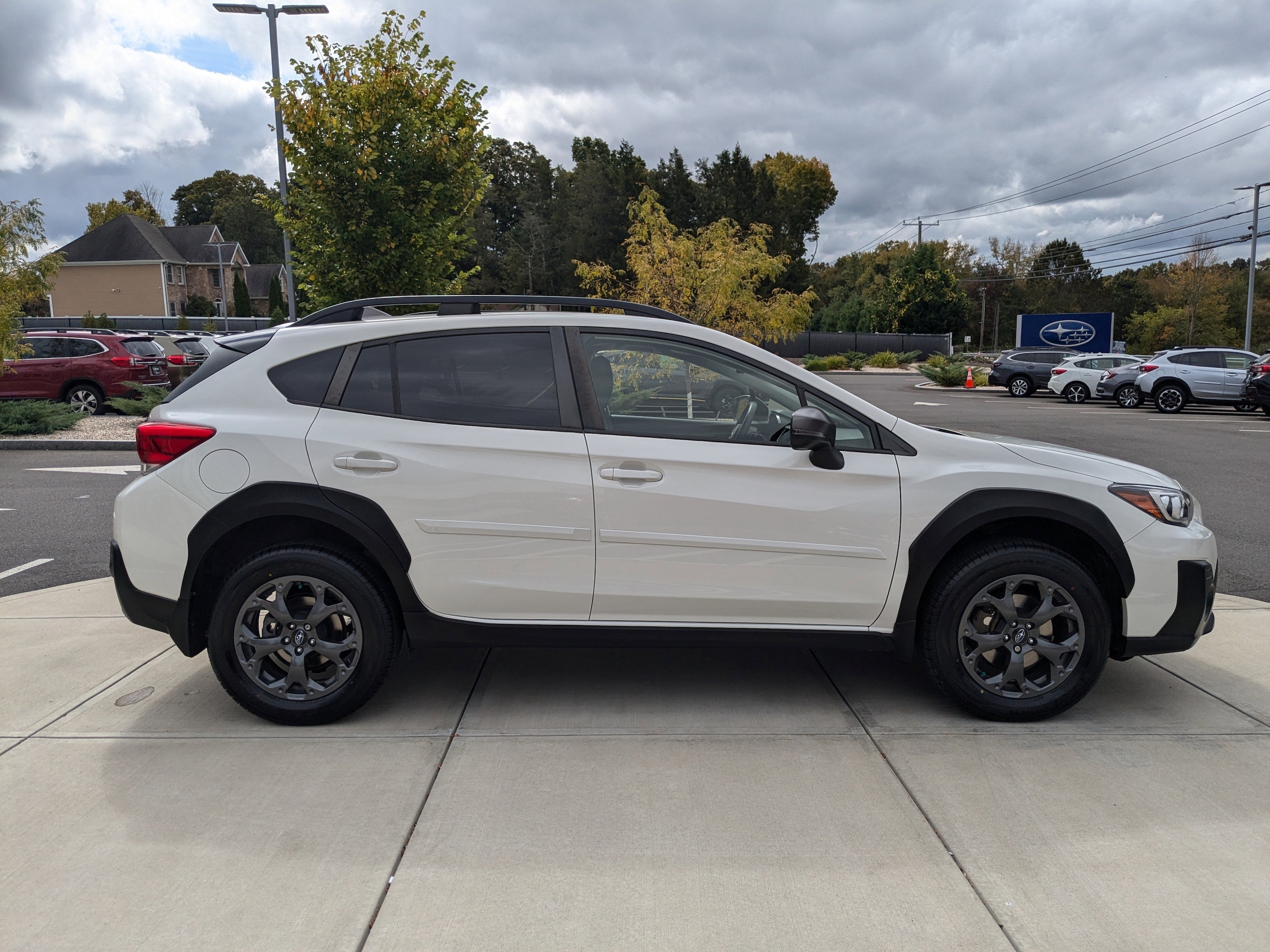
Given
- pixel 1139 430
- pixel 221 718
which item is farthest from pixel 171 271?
pixel 221 718

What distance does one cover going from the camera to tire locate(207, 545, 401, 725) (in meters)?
3.91

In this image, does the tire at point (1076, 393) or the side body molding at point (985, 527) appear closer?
the side body molding at point (985, 527)

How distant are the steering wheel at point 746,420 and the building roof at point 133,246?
244ft

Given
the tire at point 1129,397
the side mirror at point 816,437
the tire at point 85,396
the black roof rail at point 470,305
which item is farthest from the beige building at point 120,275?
the side mirror at point 816,437

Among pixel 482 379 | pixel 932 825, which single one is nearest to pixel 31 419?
pixel 482 379

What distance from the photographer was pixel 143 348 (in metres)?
18.2

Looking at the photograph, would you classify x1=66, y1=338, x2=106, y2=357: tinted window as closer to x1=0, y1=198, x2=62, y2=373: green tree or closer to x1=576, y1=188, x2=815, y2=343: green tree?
x1=0, y1=198, x2=62, y2=373: green tree

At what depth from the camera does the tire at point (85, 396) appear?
1753 centimetres

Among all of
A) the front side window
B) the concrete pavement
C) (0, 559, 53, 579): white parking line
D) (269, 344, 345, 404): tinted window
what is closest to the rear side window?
(269, 344, 345, 404): tinted window

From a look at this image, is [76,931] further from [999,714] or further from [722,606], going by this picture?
[999,714]

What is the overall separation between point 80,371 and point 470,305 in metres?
16.1

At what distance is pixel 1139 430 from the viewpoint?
18.5 m

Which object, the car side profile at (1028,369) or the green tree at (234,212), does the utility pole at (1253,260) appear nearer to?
the car side profile at (1028,369)

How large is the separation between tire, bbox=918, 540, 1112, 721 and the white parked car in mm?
25463
